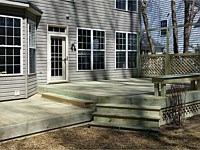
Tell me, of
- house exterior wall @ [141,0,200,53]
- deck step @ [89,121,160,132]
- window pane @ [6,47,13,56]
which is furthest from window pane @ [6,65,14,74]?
house exterior wall @ [141,0,200,53]

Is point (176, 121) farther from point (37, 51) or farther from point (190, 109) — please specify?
point (37, 51)

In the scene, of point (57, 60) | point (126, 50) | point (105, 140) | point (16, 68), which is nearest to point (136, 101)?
point (105, 140)

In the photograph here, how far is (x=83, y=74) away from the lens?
10930mm

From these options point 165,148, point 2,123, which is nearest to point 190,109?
point 165,148

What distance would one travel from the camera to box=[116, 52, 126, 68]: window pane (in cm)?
1242

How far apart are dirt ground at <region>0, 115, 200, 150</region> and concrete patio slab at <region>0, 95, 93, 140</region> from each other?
14 centimetres

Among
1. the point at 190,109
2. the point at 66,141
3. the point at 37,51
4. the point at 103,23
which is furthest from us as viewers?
the point at 103,23

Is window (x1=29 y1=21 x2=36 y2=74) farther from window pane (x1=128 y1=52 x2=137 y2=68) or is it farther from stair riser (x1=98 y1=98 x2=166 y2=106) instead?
window pane (x1=128 y1=52 x2=137 y2=68)

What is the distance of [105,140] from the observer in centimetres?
474

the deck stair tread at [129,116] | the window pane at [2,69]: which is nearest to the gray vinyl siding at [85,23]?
the window pane at [2,69]

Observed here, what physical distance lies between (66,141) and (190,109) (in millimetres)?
3700

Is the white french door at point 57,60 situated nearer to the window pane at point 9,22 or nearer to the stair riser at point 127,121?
the window pane at point 9,22

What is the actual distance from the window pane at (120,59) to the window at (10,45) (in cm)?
566

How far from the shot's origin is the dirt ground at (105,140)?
441cm
